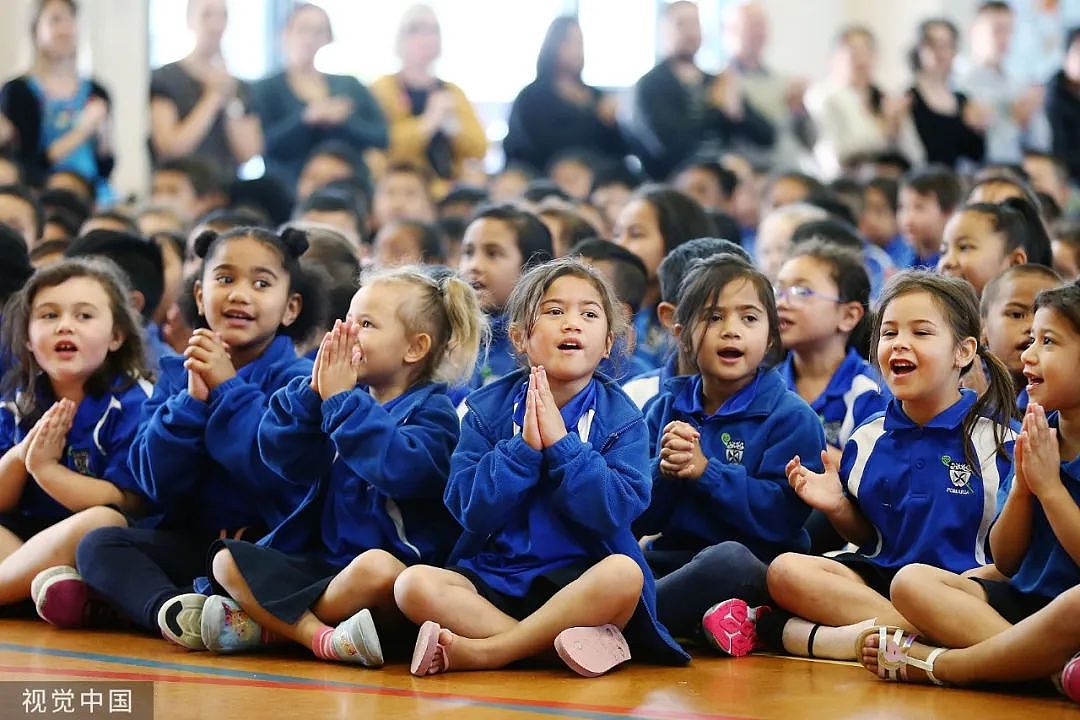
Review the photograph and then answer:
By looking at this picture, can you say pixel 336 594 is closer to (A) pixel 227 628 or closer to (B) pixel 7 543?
(A) pixel 227 628

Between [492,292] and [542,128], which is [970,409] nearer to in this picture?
[492,292]

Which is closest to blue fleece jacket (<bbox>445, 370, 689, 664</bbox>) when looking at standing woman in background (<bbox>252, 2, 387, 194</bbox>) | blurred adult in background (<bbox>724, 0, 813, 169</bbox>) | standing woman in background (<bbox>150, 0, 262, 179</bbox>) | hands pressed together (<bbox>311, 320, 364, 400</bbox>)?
hands pressed together (<bbox>311, 320, 364, 400</bbox>)

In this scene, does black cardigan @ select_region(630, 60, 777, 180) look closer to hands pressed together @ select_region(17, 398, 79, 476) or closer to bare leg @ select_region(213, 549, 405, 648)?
hands pressed together @ select_region(17, 398, 79, 476)

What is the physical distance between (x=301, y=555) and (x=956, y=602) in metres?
1.30

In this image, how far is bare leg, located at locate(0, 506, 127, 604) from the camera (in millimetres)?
3502

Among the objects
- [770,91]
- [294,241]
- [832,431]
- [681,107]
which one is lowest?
[832,431]

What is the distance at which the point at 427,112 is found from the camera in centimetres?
779

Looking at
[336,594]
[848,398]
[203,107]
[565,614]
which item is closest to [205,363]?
[336,594]

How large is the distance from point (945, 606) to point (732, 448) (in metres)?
0.67

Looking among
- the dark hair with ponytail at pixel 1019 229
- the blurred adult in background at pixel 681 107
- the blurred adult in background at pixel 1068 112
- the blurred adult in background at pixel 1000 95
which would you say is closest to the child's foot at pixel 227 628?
the dark hair with ponytail at pixel 1019 229

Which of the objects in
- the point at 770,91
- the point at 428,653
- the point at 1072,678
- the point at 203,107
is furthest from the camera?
the point at 770,91

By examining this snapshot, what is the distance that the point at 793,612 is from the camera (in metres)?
3.24

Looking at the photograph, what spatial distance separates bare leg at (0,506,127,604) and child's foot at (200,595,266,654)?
0.44 m

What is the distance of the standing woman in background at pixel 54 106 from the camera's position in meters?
6.59
